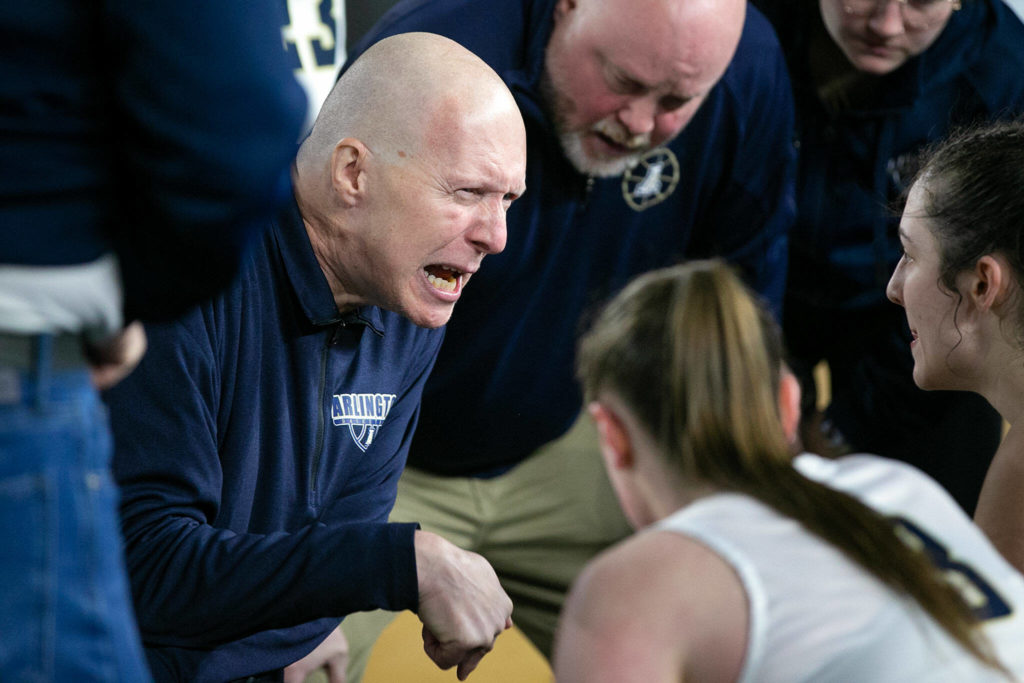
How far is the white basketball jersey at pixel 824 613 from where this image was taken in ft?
3.21

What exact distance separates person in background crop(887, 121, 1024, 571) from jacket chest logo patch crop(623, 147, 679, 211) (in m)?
0.65

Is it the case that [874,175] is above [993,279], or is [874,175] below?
below

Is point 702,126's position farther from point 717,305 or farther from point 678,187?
point 717,305

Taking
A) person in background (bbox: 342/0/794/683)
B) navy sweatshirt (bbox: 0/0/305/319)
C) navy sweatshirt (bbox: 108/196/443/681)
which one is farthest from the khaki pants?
navy sweatshirt (bbox: 0/0/305/319)

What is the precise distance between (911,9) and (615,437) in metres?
1.60

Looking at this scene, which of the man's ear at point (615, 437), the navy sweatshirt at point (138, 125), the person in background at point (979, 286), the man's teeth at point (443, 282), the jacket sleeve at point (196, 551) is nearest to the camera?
the navy sweatshirt at point (138, 125)

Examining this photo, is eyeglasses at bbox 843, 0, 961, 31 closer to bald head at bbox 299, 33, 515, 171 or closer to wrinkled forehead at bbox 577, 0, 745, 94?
wrinkled forehead at bbox 577, 0, 745, 94

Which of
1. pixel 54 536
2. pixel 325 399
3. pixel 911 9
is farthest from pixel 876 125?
pixel 54 536

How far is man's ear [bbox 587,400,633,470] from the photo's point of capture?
114 cm

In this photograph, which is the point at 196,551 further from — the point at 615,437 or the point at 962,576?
the point at 962,576

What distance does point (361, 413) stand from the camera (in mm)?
1683

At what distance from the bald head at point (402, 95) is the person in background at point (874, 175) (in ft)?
3.54

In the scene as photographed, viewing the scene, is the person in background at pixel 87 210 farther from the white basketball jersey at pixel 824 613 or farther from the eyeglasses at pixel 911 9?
the eyeglasses at pixel 911 9

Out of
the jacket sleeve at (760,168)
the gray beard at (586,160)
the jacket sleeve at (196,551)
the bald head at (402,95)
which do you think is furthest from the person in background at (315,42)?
the jacket sleeve at (196,551)
